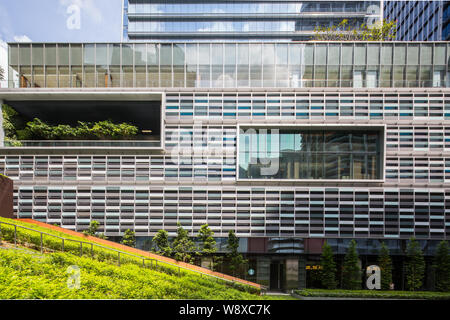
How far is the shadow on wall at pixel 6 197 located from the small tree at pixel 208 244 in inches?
397

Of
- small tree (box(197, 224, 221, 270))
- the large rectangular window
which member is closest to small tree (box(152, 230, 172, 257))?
small tree (box(197, 224, 221, 270))

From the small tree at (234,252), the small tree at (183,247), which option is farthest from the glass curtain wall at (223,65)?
the small tree at (234,252)

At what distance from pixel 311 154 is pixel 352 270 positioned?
719cm

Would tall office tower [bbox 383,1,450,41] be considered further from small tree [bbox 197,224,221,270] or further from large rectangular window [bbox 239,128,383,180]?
small tree [bbox 197,224,221,270]

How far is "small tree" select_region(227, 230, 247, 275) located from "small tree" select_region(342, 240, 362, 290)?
5.89 metres

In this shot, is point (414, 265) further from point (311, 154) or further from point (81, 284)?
point (81, 284)

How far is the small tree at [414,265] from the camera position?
15.3m

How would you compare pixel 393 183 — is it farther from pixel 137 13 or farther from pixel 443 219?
pixel 137 13

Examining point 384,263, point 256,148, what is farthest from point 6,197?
point 384,263

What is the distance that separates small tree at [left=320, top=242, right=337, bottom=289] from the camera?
51.6 feet

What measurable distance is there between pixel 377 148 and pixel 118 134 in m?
16.3

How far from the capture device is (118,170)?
16.9 meters

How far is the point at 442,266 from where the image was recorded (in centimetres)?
1531
